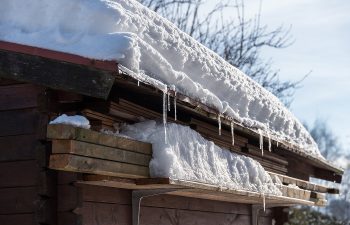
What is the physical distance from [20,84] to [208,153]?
1489 millimetres

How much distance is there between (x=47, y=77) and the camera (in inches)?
177

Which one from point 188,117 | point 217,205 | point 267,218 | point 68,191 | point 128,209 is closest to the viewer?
point 68,191

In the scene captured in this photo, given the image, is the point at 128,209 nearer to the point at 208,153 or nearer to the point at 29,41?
the point at 208,153

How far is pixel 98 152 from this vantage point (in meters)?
4.34

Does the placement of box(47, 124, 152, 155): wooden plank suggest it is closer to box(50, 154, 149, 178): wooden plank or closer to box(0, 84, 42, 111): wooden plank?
box(50, 154, 149, 178): wooden plank

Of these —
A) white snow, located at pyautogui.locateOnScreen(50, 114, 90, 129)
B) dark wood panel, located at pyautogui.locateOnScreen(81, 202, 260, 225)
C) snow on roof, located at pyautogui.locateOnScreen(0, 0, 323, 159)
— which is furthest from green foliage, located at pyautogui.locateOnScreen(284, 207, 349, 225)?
white snow, located at pyautogui.locateOnScreen(50, 114, 90, 129)

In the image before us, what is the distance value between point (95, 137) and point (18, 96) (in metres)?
0.97

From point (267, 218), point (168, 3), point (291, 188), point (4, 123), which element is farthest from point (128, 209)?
point (168, 3)

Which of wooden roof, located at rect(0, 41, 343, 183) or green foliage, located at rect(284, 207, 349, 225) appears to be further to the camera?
green foliage, located at rect(284, 207, 349, 225)

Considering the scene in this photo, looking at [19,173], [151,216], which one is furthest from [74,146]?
[151,216]

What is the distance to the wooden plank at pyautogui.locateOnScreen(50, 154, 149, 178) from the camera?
13.3 ft

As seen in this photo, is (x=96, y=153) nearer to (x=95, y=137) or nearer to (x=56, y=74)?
(x=95, y=137)

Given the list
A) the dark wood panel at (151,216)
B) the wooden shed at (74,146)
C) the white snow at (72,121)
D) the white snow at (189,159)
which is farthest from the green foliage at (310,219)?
the white snow at (72,121)

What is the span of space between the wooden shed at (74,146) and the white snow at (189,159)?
76 millimetres
